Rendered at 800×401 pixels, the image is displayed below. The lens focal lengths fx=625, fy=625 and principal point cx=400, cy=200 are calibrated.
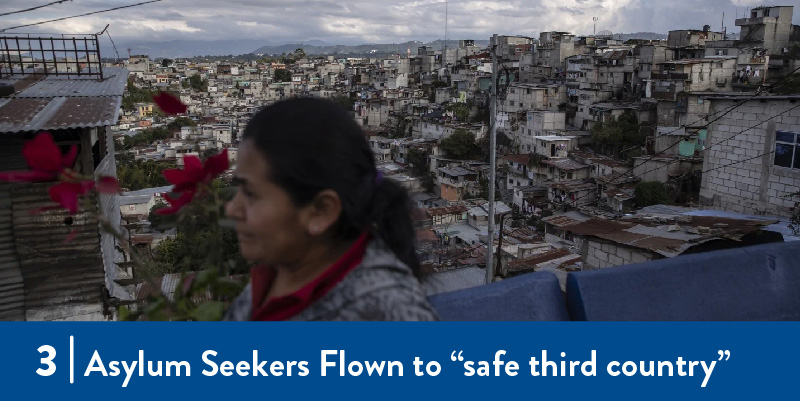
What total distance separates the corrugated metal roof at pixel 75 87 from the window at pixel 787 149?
17.5ft

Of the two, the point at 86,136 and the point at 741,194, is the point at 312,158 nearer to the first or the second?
the point at 86,136

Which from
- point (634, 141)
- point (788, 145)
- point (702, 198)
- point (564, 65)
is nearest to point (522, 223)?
point (634, 141)

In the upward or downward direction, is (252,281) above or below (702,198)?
above

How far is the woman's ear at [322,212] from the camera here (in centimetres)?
74

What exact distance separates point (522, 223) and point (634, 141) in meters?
6.05

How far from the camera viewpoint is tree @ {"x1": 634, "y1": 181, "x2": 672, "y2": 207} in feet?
42.5

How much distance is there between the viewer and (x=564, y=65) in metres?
29.2

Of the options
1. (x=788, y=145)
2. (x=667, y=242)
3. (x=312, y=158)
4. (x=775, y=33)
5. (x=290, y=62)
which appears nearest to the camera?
(x=312, y=158)

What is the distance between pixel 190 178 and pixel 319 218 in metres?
0.20

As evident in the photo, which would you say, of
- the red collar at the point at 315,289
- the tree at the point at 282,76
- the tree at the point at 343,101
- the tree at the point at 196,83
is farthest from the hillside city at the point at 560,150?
the tree at the point at 282,76

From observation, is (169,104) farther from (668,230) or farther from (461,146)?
(461,146)

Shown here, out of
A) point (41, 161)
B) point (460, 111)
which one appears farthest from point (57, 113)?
point (460, 111)

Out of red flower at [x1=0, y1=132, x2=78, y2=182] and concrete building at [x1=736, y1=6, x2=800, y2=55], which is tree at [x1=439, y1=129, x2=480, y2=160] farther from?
red flower at [x1=0, y1=132, x2=78, y2=182]

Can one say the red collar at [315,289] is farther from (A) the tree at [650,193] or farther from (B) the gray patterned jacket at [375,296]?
(A) the tree at [650,193]
